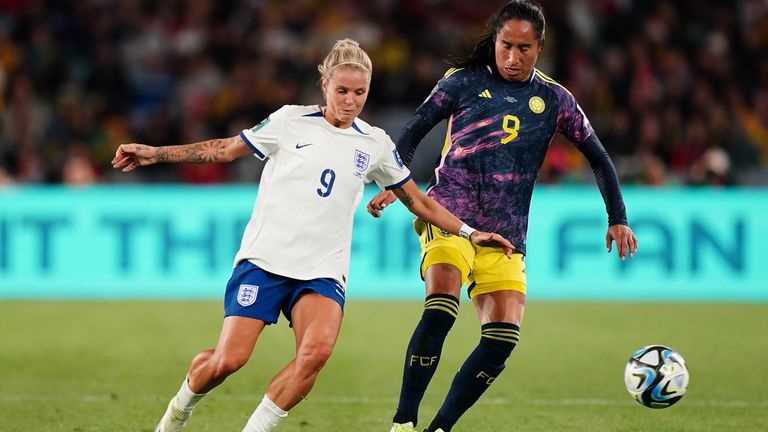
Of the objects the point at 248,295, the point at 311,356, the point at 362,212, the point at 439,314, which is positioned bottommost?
the point at 311,356

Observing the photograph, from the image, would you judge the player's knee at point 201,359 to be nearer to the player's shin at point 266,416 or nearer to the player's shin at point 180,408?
the player's shin at point 180,408

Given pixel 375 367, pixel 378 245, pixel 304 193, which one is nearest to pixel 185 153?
pixel 304 193

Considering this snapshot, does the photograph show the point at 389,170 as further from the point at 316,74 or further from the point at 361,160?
the point at 316,74

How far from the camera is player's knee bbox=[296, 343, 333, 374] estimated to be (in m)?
5.50

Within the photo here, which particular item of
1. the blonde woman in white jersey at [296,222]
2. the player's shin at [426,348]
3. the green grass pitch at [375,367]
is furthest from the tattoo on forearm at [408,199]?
the green grass pitch at [375,367]

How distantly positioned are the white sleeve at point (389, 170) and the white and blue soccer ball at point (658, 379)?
1.84 m

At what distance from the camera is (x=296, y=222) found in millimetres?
5684

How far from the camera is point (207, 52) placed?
16969mm

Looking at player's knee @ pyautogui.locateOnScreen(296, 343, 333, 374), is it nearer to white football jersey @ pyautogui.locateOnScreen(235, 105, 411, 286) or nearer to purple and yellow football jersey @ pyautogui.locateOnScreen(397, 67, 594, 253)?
white football jersey @ pyautogui.locateOnScreen(235, 105, 411, 286)

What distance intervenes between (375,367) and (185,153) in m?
3.88

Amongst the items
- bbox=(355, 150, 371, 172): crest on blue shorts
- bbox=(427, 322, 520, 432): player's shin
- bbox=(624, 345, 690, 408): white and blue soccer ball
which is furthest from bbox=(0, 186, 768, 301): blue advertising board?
bbox=(355, 150, 371, 172): crest on blue shorts

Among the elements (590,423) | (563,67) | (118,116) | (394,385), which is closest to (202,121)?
(118,116)

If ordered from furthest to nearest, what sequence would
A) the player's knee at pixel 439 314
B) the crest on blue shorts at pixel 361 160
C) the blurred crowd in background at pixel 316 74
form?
the blurred crowd in background at pixel 316 74
the player's knee at pixel 439 314
the crest on blue shorts at pixel 361 160

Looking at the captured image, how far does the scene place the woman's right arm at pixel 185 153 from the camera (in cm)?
575
